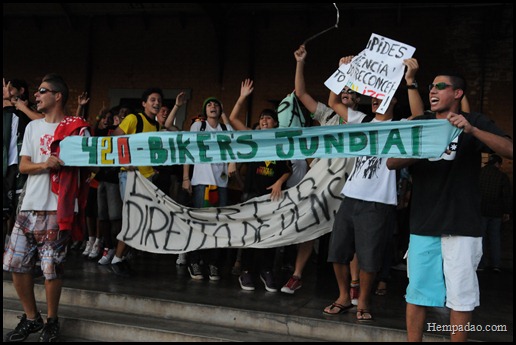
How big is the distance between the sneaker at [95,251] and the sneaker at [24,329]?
8.55ft

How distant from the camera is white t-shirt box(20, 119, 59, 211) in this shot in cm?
491

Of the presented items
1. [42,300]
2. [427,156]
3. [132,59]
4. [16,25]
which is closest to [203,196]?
[42,300]

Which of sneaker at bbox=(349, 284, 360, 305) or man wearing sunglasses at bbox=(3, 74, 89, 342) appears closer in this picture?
man wearing sunglasses at bbox=(3, 74, 89, 342)

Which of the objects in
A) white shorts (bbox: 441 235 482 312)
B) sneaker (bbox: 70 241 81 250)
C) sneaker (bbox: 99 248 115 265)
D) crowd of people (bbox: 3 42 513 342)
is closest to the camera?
white shorts (bbox: 441 235 482 312)

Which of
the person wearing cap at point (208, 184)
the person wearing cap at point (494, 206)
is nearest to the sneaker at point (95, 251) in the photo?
the person wearing cap at point (208, 184)

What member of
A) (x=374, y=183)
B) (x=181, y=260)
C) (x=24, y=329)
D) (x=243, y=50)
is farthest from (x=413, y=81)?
(x=243, y=50)

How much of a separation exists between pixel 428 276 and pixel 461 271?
0.22 meters

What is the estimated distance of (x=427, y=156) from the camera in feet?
13.4

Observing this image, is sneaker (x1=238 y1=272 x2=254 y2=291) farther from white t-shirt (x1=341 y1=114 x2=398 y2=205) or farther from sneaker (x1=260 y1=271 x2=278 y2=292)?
white t-shirt (x1=341 y1=114 x2=398 y2=205)

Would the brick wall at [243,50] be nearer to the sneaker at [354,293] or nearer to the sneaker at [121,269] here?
the sneaker at [121,269]

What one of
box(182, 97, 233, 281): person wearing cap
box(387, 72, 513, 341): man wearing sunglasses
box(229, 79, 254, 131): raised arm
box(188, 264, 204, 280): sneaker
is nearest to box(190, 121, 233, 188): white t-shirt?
box(182, 97, 233, 281): person wearing cap

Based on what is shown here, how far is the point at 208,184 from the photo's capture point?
22.1ft

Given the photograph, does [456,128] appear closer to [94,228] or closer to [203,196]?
[203,196]

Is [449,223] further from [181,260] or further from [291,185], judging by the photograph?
[181,260]
